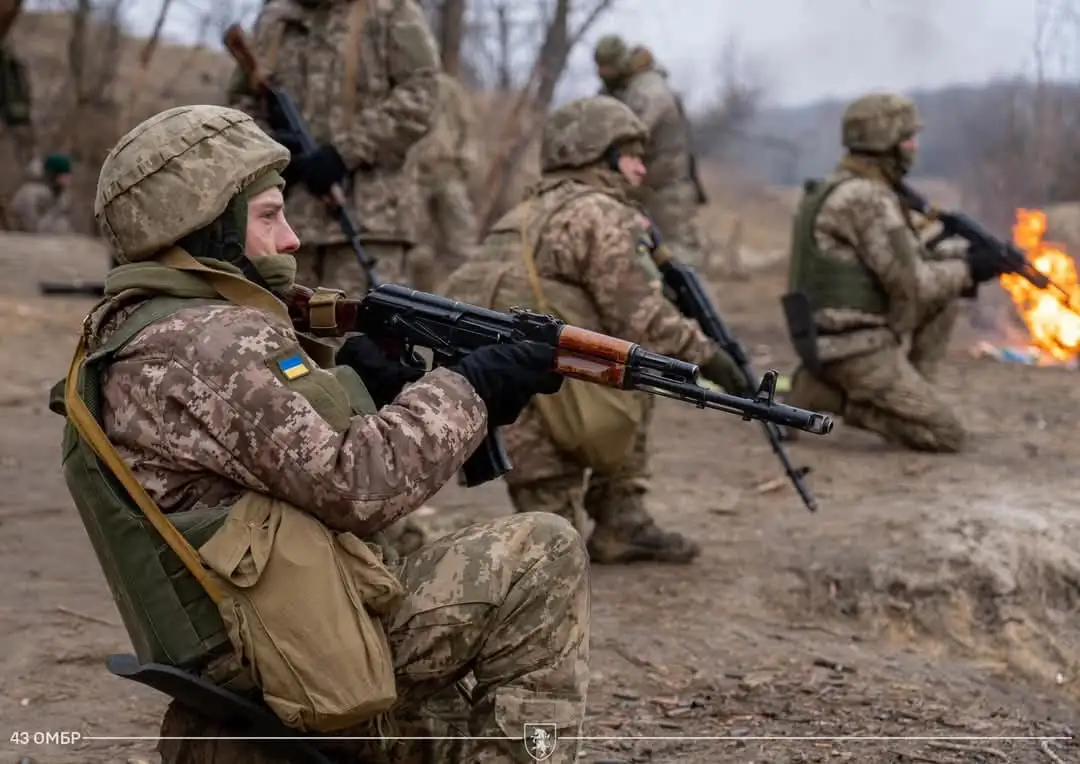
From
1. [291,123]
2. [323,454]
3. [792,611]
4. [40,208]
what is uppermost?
[291,123]

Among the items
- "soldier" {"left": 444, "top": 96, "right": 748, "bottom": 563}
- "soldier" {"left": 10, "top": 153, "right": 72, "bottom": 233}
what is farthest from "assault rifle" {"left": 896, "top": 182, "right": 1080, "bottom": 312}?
"soldier" {"left": 10, "top": 153, "right": 72, "bottom": 233}

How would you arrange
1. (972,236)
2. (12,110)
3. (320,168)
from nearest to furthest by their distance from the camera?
(320,168)
(972,236)
(12,110)

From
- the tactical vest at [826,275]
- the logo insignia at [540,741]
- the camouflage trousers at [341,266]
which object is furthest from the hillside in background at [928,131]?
the logo insignia at [540,741]

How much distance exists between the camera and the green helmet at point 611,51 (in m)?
10.3

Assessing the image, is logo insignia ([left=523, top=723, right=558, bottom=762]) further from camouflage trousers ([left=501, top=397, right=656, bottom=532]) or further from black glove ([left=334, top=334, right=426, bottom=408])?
camouflage trousers ([left=501, top=397, right=656, bottom=532])

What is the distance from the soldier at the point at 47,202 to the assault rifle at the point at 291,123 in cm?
1224

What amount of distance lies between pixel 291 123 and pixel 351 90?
0.38 m

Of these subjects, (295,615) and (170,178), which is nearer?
(295,615)

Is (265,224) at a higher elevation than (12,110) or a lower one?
higher

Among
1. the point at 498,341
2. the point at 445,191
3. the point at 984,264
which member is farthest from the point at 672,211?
the point at 498,341

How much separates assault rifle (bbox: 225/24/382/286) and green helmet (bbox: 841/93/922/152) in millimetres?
3035

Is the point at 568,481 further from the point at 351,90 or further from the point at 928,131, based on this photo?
the point at 928,131

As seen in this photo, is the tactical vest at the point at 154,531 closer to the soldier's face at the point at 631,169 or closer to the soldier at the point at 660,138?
the soldier's face at the point at 631,169

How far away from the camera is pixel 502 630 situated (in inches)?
117
